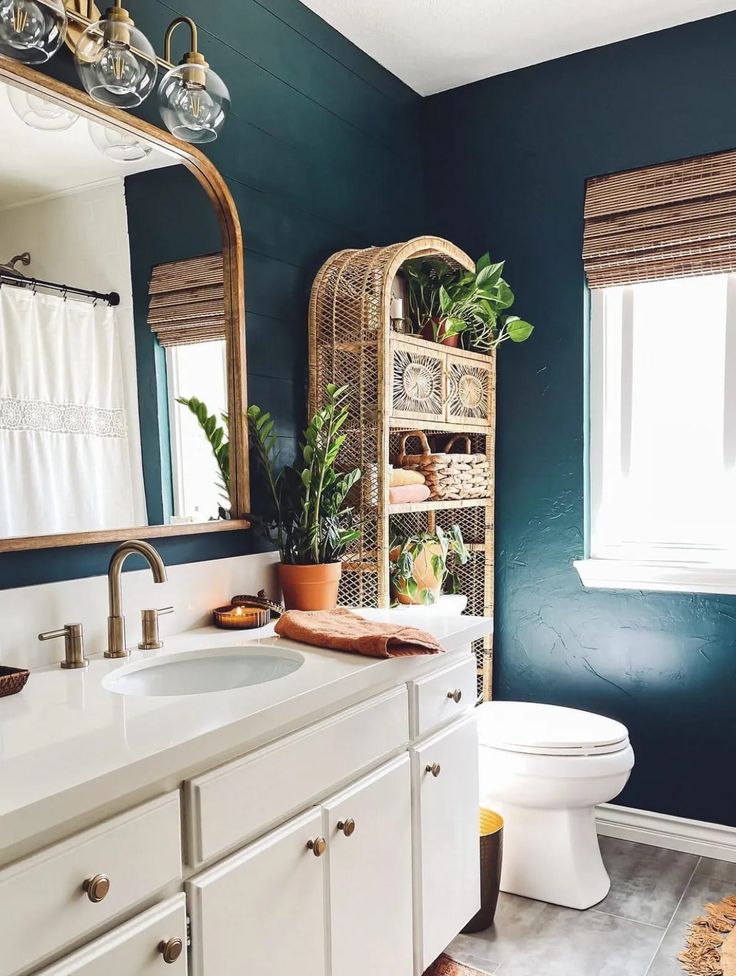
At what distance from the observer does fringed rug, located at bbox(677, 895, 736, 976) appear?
1.98 meters

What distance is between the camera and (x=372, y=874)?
163cm

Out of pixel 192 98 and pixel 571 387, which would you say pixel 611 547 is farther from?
pixel 192 98

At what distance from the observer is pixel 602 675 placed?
2.77 m

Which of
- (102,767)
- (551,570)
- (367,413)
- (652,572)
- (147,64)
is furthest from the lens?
(551,570)

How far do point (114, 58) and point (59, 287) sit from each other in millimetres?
467

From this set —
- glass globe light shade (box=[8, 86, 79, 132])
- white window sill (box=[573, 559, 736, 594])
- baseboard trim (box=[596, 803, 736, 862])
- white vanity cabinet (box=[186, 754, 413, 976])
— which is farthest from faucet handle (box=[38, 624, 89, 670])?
baseboard trim (box=[596, 803, 736, 862])

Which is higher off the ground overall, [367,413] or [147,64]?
[147,64]

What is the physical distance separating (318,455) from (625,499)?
1201mm

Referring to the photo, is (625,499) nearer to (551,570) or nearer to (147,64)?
(551,570)

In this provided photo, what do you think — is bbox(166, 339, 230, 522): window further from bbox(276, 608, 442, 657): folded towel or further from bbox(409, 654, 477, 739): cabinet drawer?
bbox(409, 654, 477, 739): cabinet drawer

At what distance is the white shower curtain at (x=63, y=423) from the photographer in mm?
1597

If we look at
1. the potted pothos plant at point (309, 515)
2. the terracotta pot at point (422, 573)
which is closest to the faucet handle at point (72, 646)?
the potted pothos plant at point (309, 515)

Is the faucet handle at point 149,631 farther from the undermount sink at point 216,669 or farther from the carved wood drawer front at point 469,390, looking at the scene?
the carved wood drawer front at point 469,390

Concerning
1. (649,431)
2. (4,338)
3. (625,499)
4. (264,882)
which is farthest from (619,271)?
(264,882)
